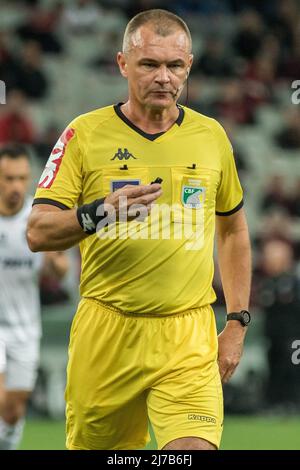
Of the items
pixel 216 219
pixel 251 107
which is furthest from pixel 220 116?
pixel 216 219

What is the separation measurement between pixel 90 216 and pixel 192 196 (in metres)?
0.71

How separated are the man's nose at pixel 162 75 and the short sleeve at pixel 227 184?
1.79 ft

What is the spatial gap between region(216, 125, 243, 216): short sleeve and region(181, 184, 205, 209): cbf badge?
23 centimetres

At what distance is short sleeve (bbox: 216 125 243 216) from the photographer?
20.8 feet

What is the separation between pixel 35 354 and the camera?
402 inches

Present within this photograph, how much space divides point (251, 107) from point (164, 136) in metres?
11.9

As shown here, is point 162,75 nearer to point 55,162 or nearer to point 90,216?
point 55,162

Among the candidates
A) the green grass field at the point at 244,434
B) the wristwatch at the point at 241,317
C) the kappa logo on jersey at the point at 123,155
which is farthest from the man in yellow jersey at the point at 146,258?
the green grass field at the point at 244,434

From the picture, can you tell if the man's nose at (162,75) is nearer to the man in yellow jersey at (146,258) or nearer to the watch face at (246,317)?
the man in yellow jersey at (146,258)

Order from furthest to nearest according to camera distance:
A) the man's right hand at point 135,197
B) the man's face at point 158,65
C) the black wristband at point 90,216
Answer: the man's face at point 158,65 → the black wristband at point 90,216 → the man's right hand at point 135,197

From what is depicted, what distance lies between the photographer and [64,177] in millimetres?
6020

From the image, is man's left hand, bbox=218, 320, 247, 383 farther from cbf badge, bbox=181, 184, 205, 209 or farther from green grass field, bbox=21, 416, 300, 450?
green grass field, bbox=21, 416, 300, 450

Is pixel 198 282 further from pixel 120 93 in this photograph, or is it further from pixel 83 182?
pixel 120 93

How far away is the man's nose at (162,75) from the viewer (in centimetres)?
593
